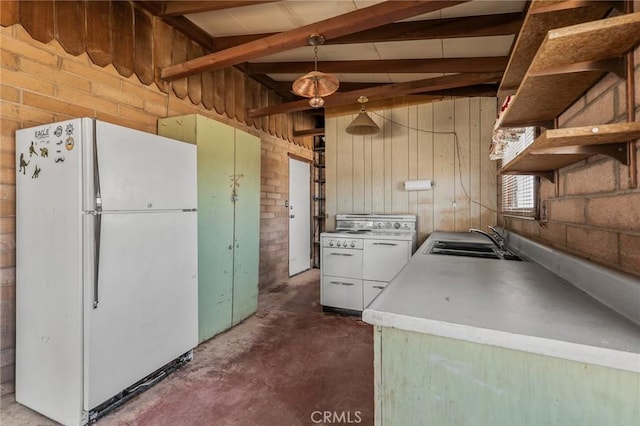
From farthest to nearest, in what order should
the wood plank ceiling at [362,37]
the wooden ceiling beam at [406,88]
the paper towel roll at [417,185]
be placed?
Answer: 1. the paper towel roll at [417,185]
2. the wooden ceiling beam at [406,88]
3. the wood plank ceiling at [362,37]

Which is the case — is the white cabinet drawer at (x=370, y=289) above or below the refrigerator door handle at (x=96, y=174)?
below

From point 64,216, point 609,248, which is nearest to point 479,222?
point 609,248

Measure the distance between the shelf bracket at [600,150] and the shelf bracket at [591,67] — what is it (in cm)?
22

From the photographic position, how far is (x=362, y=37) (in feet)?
8.83

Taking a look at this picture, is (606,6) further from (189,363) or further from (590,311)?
(189,363)

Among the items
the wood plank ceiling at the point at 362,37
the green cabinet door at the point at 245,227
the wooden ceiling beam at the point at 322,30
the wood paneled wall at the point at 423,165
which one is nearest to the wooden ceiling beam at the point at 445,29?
the wood plank ceiling at the point at 362,37

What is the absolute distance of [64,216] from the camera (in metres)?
1.66

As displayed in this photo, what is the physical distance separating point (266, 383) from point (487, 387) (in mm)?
1664

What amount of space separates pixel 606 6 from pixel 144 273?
A: 2.58 m

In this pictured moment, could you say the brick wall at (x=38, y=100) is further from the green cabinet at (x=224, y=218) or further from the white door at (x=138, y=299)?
the white door at (x=138, y=299)

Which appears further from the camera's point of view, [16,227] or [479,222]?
[479,222]

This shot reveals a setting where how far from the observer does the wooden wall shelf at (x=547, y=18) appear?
3.14 ft

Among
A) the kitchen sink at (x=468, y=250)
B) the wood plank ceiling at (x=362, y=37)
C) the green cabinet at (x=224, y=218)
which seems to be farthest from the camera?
the green cabinet at (x=224, y=218)

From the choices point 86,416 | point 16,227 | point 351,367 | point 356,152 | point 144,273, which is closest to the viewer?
point 86,416
